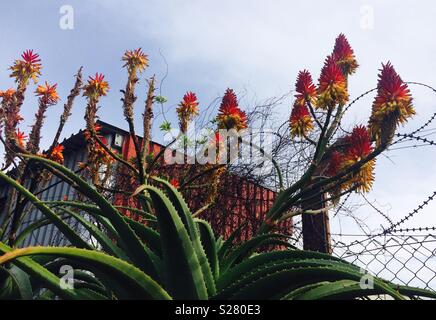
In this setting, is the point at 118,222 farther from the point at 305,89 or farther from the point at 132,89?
the point at 305,89

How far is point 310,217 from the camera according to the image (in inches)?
93.4

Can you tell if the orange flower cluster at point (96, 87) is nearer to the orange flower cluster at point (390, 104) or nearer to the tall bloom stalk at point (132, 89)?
the tall bloom stalk at point (132, 89)

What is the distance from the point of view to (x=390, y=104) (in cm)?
171

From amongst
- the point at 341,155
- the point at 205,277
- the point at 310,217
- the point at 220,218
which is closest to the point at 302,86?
the point at 341,155

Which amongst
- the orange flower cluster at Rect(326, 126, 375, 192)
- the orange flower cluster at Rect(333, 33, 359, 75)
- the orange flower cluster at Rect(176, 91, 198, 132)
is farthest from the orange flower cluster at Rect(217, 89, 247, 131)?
the orange flower cluster at Rect(333, 33, 359, 75)

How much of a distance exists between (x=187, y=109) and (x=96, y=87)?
17.8 inches

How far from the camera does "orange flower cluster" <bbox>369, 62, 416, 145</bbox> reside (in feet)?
5.60

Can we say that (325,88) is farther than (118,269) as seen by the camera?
Yes

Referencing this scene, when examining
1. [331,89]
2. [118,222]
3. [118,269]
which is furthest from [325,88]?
[118,269]

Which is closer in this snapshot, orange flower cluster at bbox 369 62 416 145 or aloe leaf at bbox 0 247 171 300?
aloe leaf at bbox 0 247 171 300

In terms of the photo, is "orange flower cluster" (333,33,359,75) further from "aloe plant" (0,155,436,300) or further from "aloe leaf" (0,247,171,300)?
"aloe leaf" (0,247,171,300)

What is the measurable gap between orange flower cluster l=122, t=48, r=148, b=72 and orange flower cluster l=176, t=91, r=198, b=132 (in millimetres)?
255

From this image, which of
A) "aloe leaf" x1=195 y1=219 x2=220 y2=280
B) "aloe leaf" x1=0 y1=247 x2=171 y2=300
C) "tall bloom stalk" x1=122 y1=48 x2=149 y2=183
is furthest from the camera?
"tall bloom stalk" x1=122 y1=48 x2=149 y2=183
